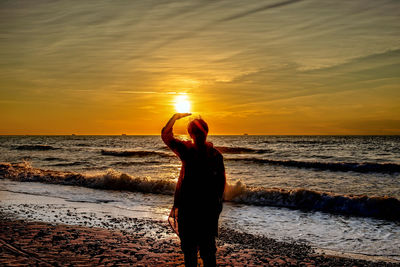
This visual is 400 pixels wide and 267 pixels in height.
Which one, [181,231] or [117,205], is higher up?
[181,231]

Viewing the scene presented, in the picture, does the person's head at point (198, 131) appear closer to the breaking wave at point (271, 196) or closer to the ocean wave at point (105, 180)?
the breaking wave at point (271, 196)

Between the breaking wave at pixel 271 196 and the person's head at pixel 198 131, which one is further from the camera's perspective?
the breaking wave at pixel 271 196

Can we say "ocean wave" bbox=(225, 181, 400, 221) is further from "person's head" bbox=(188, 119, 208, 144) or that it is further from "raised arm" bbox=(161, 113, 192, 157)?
"raised arm" bbox=(161, 113, 192, 157)

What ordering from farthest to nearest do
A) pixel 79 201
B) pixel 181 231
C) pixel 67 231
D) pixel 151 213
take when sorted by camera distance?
pixel 79 201 → pixel 151 213 → pixel 67 231 → pixel 181 231

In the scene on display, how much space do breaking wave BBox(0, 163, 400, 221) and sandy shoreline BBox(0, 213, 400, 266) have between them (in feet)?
15.7

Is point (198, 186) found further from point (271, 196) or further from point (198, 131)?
point (271, 196)

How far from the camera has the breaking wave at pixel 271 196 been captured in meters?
10.6

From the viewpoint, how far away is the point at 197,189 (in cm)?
344

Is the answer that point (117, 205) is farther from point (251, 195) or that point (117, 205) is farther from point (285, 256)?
point (285, 256)

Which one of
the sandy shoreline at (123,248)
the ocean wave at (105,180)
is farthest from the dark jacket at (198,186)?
the ocean wave at (105,180)

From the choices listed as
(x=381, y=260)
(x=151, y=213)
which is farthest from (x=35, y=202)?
(x=381, y=260)

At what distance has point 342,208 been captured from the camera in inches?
432

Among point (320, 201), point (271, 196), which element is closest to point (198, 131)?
point (320, 201)

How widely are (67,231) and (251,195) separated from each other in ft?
24.2
